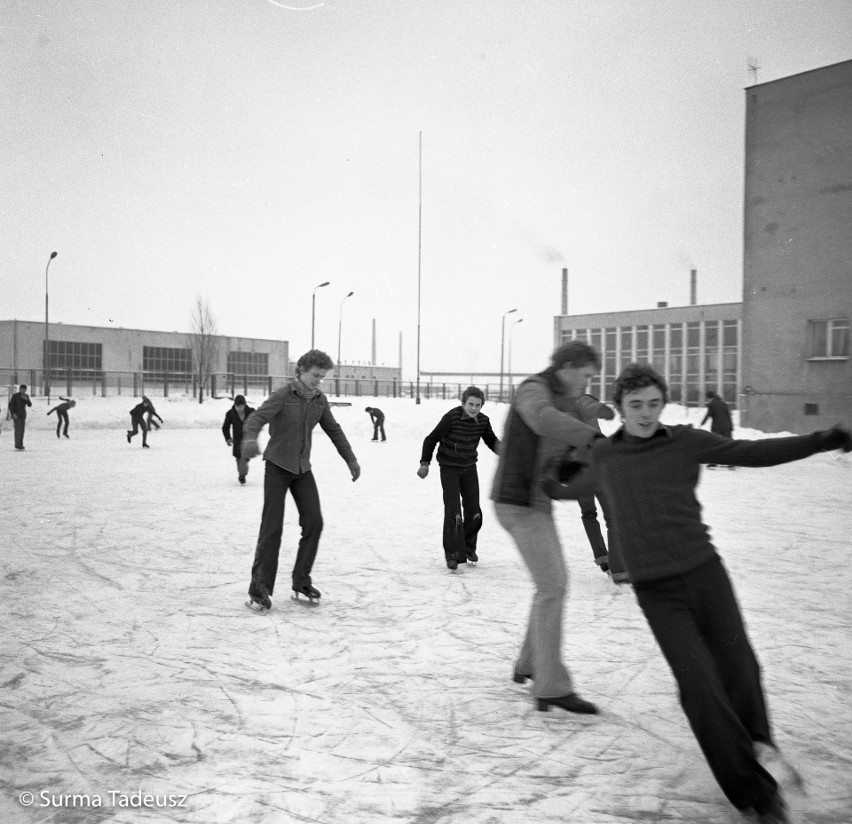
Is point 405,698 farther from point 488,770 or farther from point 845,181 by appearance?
point 845,181

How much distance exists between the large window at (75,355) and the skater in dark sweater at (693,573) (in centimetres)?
5224

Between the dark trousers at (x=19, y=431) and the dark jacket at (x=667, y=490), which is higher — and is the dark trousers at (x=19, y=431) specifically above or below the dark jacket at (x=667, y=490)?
below

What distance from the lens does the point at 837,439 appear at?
8.53 feet

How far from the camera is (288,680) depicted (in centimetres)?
417

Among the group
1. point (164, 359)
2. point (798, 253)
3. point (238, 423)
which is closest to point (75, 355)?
point (164, 359)

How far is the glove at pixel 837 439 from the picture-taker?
2588 mm

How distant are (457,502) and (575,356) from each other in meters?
3.51

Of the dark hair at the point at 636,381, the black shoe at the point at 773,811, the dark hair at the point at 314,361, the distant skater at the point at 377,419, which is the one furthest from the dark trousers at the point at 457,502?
the distant skater at the point at 377,419

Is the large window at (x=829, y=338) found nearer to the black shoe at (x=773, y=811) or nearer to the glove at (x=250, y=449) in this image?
the glove at (x=250, y=449)

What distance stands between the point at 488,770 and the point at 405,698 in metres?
0.85

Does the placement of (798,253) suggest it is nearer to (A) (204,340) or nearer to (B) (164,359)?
(A) (204,340)

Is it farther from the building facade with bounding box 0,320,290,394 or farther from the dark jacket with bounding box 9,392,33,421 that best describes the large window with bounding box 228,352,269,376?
the dark jacket with bounding box 9,392,33,421

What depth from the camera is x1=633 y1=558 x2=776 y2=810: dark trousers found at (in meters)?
2.59

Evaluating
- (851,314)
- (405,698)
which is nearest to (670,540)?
(405,698)
